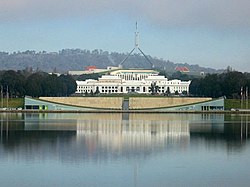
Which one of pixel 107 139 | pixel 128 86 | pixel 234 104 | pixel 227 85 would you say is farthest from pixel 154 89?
pixel 107 139

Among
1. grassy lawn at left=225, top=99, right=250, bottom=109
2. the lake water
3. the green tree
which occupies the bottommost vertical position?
the lake water

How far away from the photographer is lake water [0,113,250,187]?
15188 millimetres

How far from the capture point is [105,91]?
80.4 meters

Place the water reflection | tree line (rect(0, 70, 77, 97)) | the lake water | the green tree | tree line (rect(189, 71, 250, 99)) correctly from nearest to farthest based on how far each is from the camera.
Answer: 1. the lake water
2. the water reflection
3. tree line (rect(189, 71, 250, 99))
4. tree line (rect(0, 70, 77, 97))
5. the green tree

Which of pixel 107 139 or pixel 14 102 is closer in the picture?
pixel 107 139

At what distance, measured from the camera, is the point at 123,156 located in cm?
1895

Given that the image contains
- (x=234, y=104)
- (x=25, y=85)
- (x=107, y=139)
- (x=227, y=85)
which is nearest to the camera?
(x=107, y=139)

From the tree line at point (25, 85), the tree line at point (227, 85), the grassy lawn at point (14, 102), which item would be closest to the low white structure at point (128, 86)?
the tree line at point (227, 85)

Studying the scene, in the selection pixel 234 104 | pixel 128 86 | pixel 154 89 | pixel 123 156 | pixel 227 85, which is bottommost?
pixel 123 156

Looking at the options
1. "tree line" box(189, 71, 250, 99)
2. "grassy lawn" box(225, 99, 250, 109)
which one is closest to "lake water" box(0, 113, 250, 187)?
"grassy lawn" box(225, 99, 250, 109)

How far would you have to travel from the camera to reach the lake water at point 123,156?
1519 centimetres

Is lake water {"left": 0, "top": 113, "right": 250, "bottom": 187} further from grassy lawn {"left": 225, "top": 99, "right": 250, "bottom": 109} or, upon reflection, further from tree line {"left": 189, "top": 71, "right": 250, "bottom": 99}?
tree line {"left": 189, "top": 71, "right": 250, "bottom": 99}

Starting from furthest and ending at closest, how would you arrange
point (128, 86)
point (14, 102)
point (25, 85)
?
point (128, 86) → point (25, 85) → point (14, 102)

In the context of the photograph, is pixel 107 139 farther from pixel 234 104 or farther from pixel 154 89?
pixel 154 89
